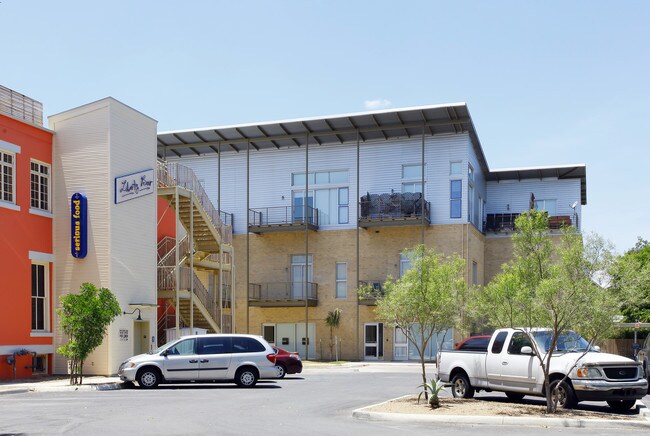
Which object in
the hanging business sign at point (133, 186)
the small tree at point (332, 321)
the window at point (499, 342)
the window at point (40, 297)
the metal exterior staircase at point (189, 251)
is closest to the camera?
the window at point (499, 342)

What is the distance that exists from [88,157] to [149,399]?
12.0m

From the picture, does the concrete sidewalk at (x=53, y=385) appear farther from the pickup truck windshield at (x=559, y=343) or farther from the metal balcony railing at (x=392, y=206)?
the metal balcony railing at (x=392, y=206)

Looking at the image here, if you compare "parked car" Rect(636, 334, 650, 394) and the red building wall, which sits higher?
the red building wall

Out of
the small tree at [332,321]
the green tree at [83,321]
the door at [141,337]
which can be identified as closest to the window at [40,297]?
the door at [141,337]

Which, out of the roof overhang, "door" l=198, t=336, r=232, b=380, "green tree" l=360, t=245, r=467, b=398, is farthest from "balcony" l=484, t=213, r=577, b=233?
"green tree" l=360, t=245, r=467, b=398

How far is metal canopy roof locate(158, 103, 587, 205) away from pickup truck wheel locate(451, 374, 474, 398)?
23.2 m

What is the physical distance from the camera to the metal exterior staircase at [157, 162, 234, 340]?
31.8 metres

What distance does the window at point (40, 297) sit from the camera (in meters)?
27.3

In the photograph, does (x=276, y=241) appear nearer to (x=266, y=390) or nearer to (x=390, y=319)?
(x=266, y=390)

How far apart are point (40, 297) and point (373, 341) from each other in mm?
20238

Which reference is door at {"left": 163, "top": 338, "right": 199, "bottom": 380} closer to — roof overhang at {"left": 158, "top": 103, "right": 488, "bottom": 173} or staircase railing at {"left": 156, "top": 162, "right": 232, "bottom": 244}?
staircase railing at {"left": 156, "top": 162, "right": 232, "bottom": 244}

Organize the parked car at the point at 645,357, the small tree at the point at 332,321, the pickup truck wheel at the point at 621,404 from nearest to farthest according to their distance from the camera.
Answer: the pickup truck wheel at the point at 621,404 → the parked car at the point at 645,357 → the small tree at the point at 332,321

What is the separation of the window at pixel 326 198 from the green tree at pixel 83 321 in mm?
21810

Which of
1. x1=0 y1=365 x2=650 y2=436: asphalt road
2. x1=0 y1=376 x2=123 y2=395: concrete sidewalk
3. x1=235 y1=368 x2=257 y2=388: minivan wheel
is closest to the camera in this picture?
x1=0 y1=365 x2=650 y2=436: asphalt road
